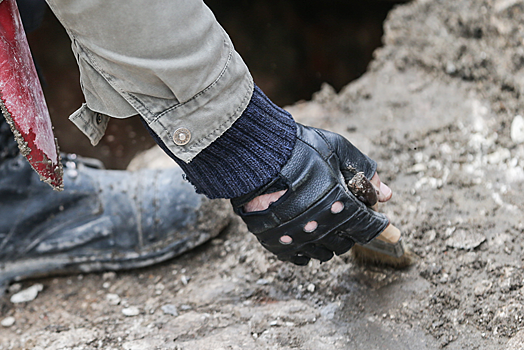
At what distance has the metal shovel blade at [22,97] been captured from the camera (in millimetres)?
892

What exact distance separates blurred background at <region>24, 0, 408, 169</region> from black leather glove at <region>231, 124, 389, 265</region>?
2.29 m

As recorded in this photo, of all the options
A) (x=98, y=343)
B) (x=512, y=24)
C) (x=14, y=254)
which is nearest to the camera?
(x=98, y=343)

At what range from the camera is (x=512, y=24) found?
2.16m

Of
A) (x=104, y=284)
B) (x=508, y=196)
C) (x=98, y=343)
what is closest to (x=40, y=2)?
(x=104, y=284)

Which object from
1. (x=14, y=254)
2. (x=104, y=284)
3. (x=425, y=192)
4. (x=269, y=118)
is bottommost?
(x=104, y=284)

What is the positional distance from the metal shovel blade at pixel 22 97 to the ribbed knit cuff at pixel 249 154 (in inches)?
11.3

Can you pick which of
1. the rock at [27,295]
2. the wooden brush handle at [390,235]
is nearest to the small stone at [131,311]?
the rock at [27,295]

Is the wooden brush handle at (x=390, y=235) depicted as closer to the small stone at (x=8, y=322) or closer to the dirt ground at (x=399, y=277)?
the dirt ground at (x=399, y=277)

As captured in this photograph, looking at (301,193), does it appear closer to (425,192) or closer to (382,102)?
(425,192)

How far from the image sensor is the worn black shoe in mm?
1545

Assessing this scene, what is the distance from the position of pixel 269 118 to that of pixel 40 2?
3.34 ft

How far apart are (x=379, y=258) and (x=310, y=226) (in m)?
0.42

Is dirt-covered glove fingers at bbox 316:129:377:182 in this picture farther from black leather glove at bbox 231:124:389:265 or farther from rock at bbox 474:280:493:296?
rock at bbox 474:280:493:296

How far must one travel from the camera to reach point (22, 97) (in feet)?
3.03
